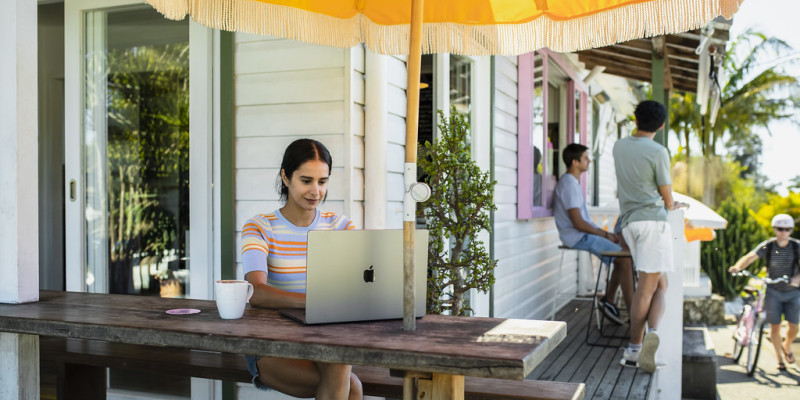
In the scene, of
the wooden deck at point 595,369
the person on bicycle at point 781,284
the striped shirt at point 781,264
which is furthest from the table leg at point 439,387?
the striped shirt at point 781,264

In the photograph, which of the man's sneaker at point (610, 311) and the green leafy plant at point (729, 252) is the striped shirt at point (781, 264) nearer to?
the man's sneaker at point (610, 311)

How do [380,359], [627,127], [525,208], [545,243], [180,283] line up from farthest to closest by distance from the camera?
[627,127] < [545,243] < [525,208] < [180,283] < [380,359]

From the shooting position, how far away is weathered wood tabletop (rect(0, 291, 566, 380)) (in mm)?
1604

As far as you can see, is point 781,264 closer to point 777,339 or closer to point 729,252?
point 777,339

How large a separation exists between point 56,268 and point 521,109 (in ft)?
12.7

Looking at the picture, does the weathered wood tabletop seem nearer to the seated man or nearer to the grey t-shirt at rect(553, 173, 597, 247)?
the seated man

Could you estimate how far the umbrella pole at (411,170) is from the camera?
6.07 feet

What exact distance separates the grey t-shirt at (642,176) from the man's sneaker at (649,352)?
69cm

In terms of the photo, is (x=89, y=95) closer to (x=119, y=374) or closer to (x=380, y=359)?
(x=119, y=374)

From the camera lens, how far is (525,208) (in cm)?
597

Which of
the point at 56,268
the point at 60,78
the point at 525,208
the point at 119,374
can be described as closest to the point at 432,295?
the point at 119,374

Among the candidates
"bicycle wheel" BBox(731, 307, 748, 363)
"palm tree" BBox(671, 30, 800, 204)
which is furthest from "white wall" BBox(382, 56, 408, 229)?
"palm tree" BBox(671, 30, 800, 204)

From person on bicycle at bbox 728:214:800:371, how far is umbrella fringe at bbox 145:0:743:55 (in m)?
4.97

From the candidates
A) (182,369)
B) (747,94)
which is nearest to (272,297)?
(182,369)
